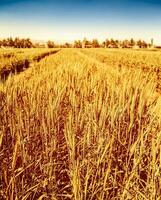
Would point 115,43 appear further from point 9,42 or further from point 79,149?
point 79,149

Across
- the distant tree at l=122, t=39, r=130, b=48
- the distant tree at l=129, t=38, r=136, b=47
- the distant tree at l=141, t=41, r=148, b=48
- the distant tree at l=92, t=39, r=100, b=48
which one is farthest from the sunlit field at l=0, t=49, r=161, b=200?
the distant tree at l=92, t=39, r=100, b=48

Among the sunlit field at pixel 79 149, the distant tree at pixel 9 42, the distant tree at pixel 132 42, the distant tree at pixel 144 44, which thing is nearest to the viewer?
the sunlit field at pixel 79 149

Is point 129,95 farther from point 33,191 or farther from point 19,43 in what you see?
point 19,43

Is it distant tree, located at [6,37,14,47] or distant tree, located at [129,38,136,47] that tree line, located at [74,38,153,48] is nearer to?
distant tree, located at [129,38,136,47]

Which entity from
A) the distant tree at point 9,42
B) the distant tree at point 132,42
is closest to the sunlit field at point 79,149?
the distant tree at point 9,42

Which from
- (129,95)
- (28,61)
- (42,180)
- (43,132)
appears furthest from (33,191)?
(28,61)

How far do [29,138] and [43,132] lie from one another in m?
0.14

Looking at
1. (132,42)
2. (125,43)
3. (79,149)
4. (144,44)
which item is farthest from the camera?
(125,43)

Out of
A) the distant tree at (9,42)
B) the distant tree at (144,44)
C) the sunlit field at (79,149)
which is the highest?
the sunlit field at (79,149)

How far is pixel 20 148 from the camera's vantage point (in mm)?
2105

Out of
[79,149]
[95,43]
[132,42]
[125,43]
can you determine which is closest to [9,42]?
[95,43]

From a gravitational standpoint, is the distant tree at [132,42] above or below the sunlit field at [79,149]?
below

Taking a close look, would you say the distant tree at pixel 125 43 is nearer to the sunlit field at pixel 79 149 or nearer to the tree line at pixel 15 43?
the tree line at pixel 15 43

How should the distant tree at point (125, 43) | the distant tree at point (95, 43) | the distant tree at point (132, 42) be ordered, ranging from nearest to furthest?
the distant tree at point (132, 42)
the distant tree at point (125, 43)
the distant tree at point (95, 43)
